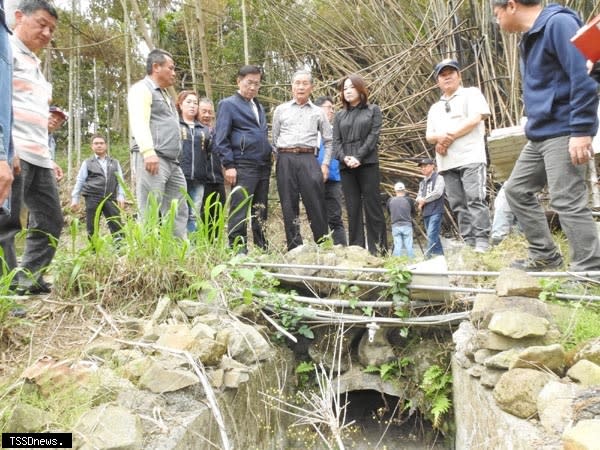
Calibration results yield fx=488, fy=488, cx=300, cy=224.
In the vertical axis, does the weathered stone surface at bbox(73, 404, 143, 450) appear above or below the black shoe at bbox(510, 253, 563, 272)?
below

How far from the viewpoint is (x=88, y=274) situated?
2.70m

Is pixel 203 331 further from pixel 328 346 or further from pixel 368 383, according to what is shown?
pixel 368 383

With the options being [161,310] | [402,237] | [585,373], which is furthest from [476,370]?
[402,237]

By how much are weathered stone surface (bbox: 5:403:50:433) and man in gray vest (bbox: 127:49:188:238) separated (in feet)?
5.89

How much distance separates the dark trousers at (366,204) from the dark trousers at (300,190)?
25cm

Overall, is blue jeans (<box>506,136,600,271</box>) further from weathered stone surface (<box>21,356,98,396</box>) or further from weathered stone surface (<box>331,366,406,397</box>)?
weathered stone surface (<box>21,356,98,396</box>)

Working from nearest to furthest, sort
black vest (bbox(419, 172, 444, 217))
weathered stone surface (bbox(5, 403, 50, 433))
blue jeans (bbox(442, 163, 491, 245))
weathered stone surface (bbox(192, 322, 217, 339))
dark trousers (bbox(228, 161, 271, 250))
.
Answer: weathered stone surface (bbox(5, 403, 50, 433))
weathered stone surface (bbox(192, 322, 217, 339))
blue jeans (bbox(442, 163, 491, 245))
dark trousers (bbox(228, 161, 271, 250))
black vest (bbox(419, 172, 444, 217))

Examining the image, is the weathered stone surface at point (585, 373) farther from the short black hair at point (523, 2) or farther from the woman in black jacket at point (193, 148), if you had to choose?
the woman in black jacket at point (193, 148)

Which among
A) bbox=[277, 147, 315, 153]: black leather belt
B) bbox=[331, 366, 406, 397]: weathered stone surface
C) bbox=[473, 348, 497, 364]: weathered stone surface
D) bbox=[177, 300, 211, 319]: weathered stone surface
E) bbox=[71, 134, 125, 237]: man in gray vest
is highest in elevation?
bbox=[71, 134, 125, 237]: man in gray vest

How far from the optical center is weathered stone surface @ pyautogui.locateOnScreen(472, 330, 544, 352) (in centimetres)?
195

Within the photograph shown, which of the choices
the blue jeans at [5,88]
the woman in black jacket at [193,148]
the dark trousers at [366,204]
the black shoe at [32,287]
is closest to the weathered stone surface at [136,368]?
the blue jeans at [5,88]

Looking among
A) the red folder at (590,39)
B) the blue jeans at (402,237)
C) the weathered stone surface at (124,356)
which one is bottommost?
the weathered stone surface at (124,356)

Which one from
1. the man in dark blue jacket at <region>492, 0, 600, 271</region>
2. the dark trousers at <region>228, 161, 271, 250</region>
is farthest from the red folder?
the dark trousers at <region>228, 161, 271, 250</region>

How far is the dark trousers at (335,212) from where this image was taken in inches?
162
